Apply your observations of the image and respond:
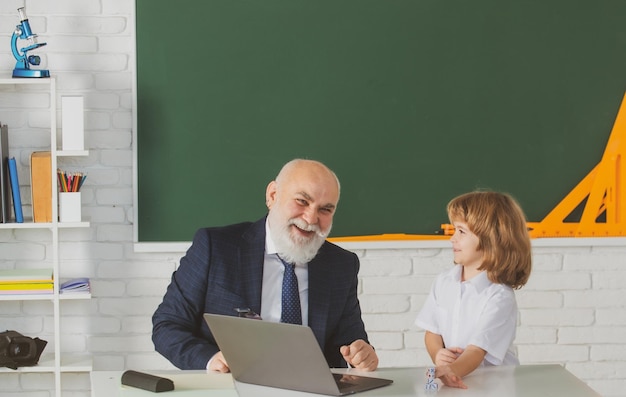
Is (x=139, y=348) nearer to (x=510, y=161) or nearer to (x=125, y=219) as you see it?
(x=125, y=219)

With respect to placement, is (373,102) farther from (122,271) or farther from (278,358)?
(278,358)

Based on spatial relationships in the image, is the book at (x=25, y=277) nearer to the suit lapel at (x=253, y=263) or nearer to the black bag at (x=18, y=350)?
the black bag at (x=18, y=350)

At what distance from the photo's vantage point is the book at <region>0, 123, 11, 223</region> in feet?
12.9

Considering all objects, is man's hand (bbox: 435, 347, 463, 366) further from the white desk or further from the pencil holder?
the pencil holder

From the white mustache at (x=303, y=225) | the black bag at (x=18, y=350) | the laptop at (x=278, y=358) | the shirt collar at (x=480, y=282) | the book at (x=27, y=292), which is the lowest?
the black bag at (x=18, y=350)

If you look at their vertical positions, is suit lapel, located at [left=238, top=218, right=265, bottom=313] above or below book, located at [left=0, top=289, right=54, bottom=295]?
above

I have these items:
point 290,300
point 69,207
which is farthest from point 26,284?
point 290,300

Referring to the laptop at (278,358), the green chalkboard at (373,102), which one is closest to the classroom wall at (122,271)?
the green chalkboard at (373,102)

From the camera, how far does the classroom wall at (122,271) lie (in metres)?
4.12

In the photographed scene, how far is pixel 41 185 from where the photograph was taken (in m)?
3.96

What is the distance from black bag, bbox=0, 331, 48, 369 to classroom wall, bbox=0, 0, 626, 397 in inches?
8.5

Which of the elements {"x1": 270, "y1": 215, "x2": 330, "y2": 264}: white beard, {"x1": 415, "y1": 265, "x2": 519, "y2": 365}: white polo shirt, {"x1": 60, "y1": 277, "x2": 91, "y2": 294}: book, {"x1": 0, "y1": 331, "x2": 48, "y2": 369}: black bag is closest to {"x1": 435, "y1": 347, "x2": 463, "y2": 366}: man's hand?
{"x1": 415, "y1": 265, "x2": 519, "y2": 365}: white polo shirt

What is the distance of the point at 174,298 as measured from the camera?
3.19 metres

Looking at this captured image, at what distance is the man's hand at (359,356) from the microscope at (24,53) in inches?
71.4
